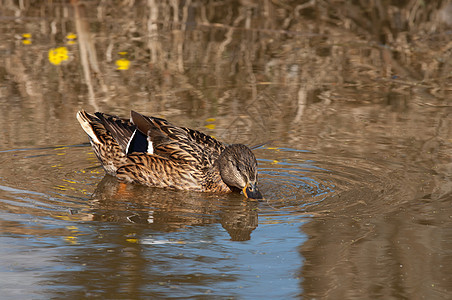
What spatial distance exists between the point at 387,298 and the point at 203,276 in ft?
3.49

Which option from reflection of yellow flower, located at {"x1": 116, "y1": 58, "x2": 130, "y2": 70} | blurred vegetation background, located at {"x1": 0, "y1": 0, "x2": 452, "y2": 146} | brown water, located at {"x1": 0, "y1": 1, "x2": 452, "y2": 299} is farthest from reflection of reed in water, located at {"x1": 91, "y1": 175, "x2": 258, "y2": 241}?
reflection of yellow flower, located at {"x1": 116, "y1": 58, "x2": 130, "y2": 70}

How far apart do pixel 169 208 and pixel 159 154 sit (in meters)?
1.08

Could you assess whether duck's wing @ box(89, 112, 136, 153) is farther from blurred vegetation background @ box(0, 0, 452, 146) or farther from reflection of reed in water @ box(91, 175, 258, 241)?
blurred vegetation background @ box(0, 0, 452, 146)

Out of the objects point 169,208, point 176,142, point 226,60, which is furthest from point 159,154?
point 226,60

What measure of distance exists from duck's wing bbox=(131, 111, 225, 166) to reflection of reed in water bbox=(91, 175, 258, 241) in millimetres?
363

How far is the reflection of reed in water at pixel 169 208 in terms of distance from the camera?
19.4ft

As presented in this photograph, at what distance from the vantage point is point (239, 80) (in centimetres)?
992

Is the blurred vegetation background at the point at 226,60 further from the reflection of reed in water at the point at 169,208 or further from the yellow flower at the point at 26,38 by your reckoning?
the reflection of reed in water at the point at 169,208

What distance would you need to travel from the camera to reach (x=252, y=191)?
21.4 ft

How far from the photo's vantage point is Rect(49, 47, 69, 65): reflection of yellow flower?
34.8 feet

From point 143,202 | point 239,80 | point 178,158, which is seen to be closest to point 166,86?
point 239,80

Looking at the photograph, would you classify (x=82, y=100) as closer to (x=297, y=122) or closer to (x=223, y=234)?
(x=297, y=122)

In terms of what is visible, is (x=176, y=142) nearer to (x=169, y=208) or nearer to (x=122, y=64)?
(x=169, y=208)

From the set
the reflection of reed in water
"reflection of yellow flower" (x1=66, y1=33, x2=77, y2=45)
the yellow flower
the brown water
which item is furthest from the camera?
"reflection of yellow flower" (x1=66, y1=33, x2=77, y2=45)
